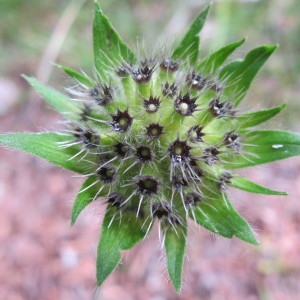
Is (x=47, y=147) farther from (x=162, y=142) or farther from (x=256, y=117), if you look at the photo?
(x=256, y=117)

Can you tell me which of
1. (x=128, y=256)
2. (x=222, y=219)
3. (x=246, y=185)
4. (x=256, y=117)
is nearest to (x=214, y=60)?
(x=256, y=117)

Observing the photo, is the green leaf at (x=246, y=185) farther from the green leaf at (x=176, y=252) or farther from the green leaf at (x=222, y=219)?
the green leaf at (x=176, y=252)

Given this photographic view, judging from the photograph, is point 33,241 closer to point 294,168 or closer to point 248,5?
point 294,168

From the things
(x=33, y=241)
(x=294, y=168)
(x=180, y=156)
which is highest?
(x=180, y=156)

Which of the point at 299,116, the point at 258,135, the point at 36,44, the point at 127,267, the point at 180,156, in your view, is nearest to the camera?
the point at 180,156

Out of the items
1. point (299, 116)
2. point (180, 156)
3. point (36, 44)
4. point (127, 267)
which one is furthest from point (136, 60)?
point (36, 44)

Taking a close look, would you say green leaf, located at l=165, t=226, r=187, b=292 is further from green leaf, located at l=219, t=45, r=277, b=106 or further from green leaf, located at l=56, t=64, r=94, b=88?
green leaf, located at l=56, t=64, r=94, b=88

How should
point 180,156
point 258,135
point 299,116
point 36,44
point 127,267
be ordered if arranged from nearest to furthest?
point 180,156 → point 258,135 → point 127,267 → point 299,116 → point 36,44

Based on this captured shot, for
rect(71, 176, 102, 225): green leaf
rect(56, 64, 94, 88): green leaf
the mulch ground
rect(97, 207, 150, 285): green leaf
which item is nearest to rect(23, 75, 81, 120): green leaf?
rect(56, 64, 94, 88): green leaf
